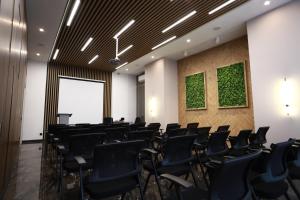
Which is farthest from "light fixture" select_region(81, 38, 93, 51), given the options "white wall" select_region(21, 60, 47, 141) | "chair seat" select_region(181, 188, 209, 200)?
"chair seat" select_region(181, 188, 209, 200)

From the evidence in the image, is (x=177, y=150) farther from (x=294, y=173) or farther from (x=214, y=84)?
(x=214, y=84)

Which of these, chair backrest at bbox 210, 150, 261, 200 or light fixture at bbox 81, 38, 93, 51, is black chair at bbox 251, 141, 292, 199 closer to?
chair backrest at bbox 210, 150, 261, 200

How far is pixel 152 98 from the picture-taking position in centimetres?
1040

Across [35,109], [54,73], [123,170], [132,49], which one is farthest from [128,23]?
[35,109]

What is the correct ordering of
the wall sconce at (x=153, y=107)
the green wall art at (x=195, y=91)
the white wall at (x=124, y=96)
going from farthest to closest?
the white wall at (x=124, y=96) → the wall sconce at (x=153, y=107) → the green wall art at (x=195, y=91)

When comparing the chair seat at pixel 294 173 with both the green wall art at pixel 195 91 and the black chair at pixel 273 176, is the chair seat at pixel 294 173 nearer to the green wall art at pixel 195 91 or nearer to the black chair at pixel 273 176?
the black chair at pixel 273 176

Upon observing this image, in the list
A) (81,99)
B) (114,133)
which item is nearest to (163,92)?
(81,99)

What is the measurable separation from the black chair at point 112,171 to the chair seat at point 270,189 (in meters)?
1.19

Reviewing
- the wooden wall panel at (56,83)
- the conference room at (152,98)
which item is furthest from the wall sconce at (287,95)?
the wooden wall panel at (56,83)

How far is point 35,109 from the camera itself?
9.35 metres

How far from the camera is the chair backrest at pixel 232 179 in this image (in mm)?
1174

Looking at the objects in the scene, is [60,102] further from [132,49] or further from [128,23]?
[128,23]

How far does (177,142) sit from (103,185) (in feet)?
3.26

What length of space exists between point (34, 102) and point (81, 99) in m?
2.31
